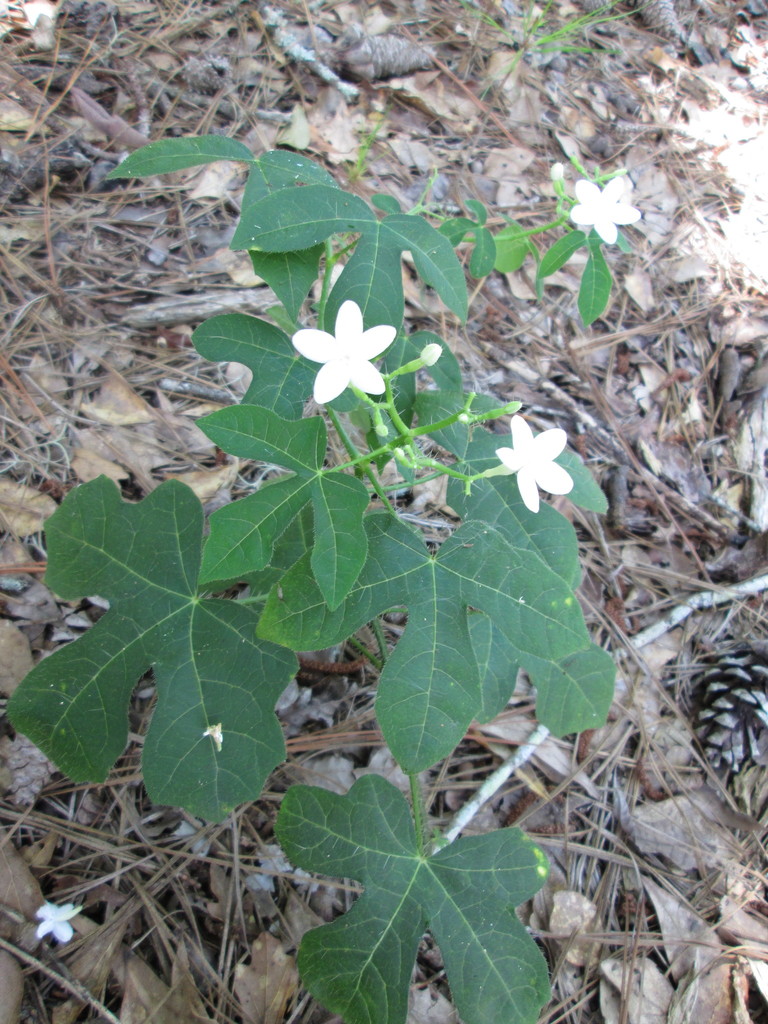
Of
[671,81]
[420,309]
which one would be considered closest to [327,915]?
[420,309]

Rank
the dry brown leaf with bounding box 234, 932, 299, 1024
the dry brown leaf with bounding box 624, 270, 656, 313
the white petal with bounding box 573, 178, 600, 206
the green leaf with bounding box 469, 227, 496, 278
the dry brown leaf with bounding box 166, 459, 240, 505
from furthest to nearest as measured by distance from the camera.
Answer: the dry brown leaf with bounding box 624, 270, 656, 313 < the dry brown leaf with bounding box 166, 459, 240, 505 < the green leaf with bounding box 469, 227, 496, 278 < the white petal with bounding box 573, 178, 600, 206 < the dry brown leaf with bounding box 234, 932, 299, 1024

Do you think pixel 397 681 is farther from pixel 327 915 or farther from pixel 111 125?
pixel 111 125

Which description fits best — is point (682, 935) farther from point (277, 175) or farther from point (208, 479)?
point (277, 175)

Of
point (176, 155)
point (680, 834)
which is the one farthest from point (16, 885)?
point (680, 834)

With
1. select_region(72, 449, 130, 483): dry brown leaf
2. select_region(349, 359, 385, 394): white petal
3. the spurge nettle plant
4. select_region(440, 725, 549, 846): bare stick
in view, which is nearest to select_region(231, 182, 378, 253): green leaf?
the spurge nettle plant

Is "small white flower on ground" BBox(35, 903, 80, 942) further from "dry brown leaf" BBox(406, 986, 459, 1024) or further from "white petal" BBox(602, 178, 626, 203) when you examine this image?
"white petal" BBox(602, 178, 626, 203)

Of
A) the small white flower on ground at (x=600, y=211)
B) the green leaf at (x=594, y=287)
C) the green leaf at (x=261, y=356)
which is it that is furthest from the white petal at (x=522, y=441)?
the small white flower on ground at (x=600, y=211)
